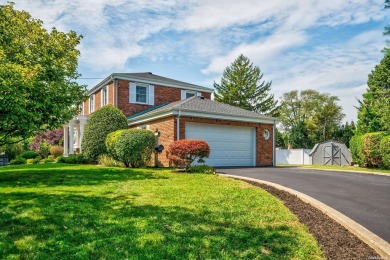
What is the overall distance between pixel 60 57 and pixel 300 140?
3069 cm

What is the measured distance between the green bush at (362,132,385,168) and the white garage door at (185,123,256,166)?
651cm

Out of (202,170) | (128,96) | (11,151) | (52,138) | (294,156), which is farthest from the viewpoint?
(52,138)

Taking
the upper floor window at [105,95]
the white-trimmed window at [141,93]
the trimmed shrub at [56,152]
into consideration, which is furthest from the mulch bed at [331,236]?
the trimmed shrub at [56,152]

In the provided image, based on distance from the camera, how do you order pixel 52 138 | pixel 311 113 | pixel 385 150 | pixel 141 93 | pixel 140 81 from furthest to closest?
pixel 311 113 < pixel 52 138 < pixel 141 93 < pixel 140 81 < pixel 385 150

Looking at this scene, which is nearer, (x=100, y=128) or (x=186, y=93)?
(x=100, y=128)

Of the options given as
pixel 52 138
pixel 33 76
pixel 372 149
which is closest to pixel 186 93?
pixel 372 149

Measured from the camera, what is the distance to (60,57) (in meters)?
11.4

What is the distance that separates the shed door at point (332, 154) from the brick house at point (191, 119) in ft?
26.3

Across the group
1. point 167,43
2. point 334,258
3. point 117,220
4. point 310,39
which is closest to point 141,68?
point 167,43

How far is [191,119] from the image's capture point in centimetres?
1428

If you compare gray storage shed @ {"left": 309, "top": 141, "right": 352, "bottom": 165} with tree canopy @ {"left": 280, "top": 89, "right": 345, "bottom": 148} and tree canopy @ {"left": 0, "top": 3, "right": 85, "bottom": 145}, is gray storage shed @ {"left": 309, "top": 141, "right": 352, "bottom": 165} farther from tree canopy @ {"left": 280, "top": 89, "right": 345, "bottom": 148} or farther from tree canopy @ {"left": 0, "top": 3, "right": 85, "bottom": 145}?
tree canopy @ {"left": 0, "top": 3, "right": 85, "bottom": 145}

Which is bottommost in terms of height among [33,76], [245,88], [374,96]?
[33,76]

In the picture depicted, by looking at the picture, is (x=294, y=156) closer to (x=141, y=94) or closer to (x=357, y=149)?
(x=357, y=149)

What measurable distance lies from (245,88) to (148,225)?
40.8 m
